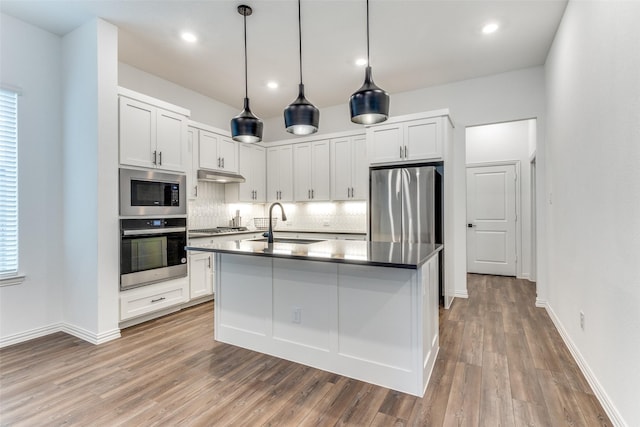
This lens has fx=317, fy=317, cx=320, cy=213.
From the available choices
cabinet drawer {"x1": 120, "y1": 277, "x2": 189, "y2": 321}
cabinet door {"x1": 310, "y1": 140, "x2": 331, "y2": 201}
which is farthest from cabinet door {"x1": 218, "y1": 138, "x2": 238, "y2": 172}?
cabinet drawer {"x1": 120, "y1": 277, "x2": 189, "y2": 321}

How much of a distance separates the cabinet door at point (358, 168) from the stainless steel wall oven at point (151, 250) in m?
2.49

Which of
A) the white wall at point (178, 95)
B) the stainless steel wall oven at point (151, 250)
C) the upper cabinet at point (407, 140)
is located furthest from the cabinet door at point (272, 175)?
the stainless steel wall oven at point (151, 250)

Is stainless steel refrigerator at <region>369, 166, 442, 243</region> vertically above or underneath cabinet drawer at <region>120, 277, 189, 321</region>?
above

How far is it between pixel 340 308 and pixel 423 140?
8.71 feet

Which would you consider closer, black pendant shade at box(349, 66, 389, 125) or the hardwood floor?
the hardwood floor

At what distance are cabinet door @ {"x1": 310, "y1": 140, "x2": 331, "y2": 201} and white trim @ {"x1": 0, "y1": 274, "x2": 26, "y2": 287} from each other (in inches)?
143

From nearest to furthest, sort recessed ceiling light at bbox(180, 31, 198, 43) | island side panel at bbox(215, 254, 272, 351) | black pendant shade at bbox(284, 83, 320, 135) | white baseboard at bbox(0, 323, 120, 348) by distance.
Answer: black pendant shade at bbox(284, 83, 320, 135) → island side panel at bbox(215, 254, 272, 351) → white baseboard at bbox(0, 323, 120, 348) → recessed ceiling light at bbox(180, 31, 198, 43)

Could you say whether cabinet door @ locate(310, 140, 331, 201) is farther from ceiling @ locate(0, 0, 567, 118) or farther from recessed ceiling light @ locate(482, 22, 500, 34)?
recessed ceiling light @ locate(482, 22, 500, 34)

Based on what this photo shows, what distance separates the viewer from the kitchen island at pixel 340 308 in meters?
2.06

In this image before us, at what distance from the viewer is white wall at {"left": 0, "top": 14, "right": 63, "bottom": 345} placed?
2.95 meters

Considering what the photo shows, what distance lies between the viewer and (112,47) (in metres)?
3.07

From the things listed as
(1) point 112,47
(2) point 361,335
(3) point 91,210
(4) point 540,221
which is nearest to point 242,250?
(2) point 361,335

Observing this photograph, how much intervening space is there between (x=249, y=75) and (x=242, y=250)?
2827mm

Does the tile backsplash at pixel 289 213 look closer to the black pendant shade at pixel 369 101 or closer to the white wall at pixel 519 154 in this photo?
the white wall at pixel 519 154
